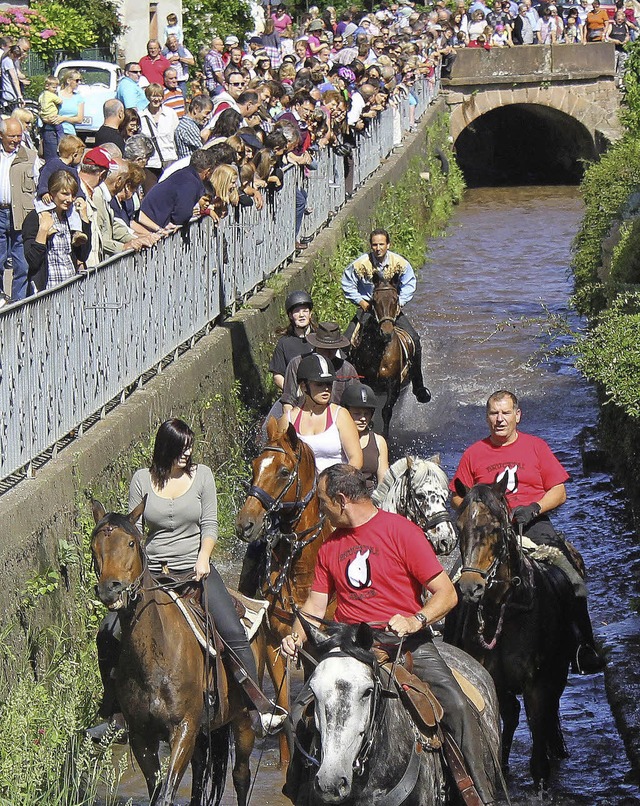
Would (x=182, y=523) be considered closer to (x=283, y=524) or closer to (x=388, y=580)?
(x=283, y=524)

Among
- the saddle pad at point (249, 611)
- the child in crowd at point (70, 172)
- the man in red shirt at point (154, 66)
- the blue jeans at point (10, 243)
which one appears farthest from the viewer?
the man in red shirt at point (154, 66)

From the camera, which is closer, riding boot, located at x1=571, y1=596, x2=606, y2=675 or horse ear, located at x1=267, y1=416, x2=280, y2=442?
horse ear, located at x1=267, y1=416, x2=280, y2=442

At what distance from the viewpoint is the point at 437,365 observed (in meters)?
22.2

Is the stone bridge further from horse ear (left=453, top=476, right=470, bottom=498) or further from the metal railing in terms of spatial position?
horse ear (left=453, top=476, right=470, bottom=498)

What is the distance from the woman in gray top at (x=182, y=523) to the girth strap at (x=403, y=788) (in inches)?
80.4

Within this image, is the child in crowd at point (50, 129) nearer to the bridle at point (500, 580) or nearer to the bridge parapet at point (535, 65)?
the bridle at point (500, 580)

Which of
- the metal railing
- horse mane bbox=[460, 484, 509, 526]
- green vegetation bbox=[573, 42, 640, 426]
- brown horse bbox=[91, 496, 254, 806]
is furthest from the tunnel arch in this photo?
brown horse bbox=[91, 496, 254, 806]

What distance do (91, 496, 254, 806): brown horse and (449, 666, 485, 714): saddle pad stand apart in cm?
143

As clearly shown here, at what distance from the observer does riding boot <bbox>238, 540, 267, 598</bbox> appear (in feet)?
A: 31.7

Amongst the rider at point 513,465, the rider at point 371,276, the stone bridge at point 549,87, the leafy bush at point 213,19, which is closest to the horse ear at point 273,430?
the rider at point 513,465

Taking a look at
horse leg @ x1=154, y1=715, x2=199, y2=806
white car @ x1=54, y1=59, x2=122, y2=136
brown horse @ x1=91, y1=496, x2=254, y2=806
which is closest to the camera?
brown horse @ x1=91, y1=496, x2=254, y2=806

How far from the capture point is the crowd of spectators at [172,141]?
12.4 m

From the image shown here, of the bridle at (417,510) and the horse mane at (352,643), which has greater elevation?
the horse mane at (352,643)

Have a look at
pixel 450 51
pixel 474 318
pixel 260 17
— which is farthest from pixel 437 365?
pixel 260 17
